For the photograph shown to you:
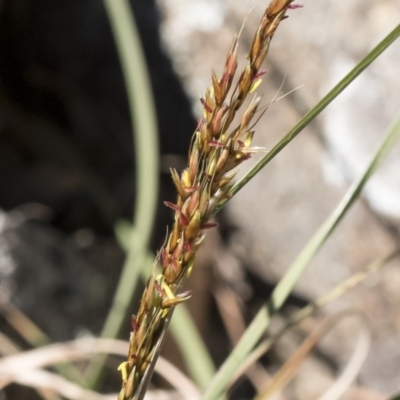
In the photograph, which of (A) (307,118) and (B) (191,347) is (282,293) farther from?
(B) (191,347)

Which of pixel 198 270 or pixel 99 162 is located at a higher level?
pixel 99 162

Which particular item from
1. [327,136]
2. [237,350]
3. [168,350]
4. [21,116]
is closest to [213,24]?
[327,136]

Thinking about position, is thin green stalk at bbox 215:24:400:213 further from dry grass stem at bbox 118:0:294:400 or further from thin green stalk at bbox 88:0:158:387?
thin green stalk at bbox 88:0:158:387

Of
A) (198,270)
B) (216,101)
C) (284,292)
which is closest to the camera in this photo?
(216,101)

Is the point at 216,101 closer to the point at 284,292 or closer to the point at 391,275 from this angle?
the point at 284,292

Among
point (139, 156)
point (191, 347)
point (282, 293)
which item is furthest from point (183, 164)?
point (282, 293)

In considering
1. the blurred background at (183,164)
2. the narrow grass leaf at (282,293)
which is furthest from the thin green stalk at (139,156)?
the narrow grass leaf at (282,293)

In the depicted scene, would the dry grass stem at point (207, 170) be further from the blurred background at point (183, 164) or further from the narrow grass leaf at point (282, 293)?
the blurred background at point (183, 164)
